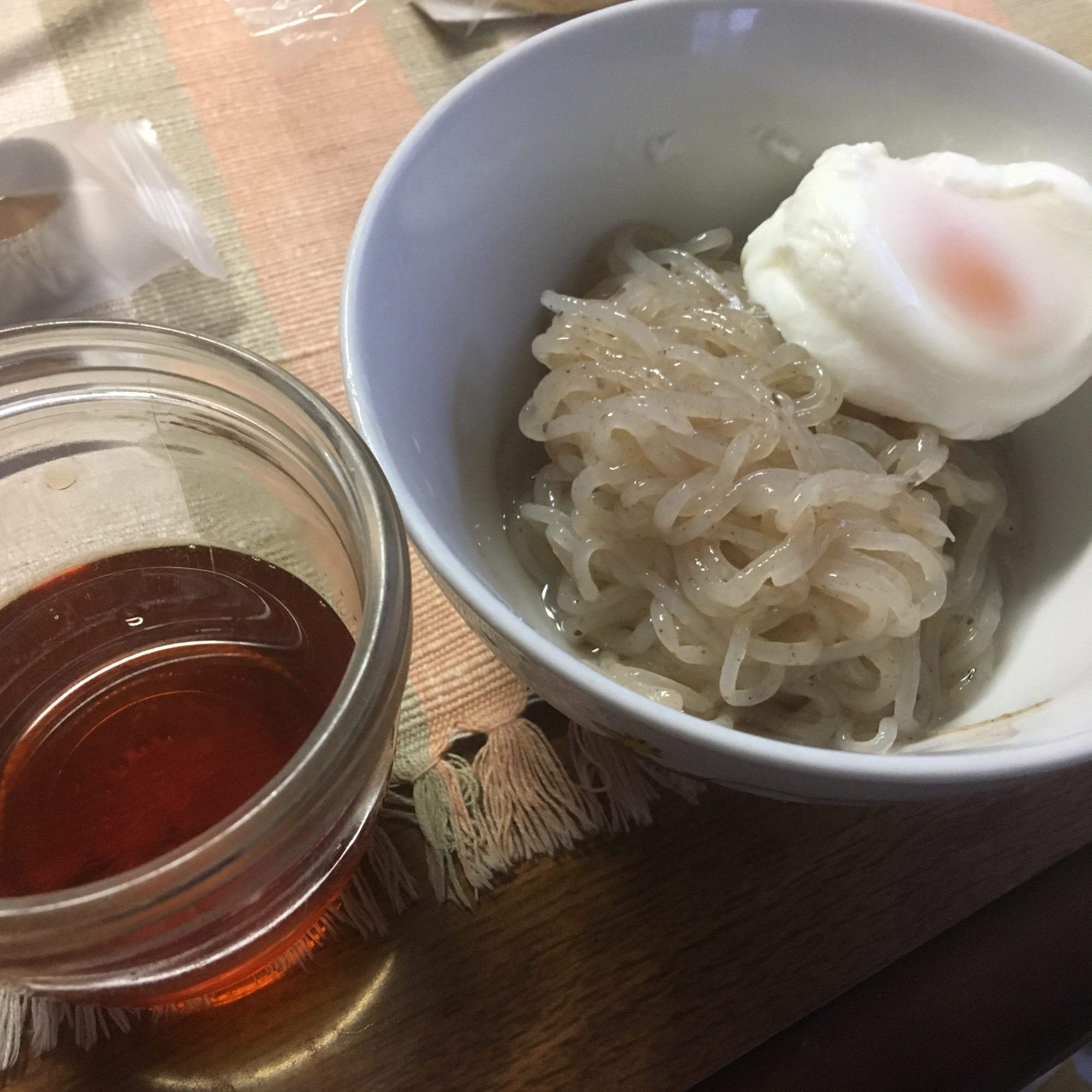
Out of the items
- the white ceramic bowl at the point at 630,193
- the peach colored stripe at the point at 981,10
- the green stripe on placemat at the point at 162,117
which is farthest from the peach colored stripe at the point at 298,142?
the peach colored stripe at the point at 981,10

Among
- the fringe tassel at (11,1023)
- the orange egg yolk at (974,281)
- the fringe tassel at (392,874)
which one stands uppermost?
the orange egg yolk at (974,281)

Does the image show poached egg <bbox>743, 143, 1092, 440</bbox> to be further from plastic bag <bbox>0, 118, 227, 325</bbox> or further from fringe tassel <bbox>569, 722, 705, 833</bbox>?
plastic bag <bbox>0, 118, 227, 325</bbox>

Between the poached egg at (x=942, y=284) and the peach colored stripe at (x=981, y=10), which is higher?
the peach colored stripe at (x=981, y=10)

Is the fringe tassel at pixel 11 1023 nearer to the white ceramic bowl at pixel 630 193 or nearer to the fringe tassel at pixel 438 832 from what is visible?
the fringe tassel at pixel 438 832

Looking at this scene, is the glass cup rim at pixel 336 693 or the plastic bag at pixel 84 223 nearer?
the glass cup rim at pixel 336 693

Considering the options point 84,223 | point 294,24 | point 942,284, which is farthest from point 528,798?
point 294,24

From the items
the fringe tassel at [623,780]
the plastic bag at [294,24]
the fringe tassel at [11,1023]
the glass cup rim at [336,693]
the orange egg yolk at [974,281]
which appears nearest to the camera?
the glass cup rim at [336,693]

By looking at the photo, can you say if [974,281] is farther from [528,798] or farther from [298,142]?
[298,142]
